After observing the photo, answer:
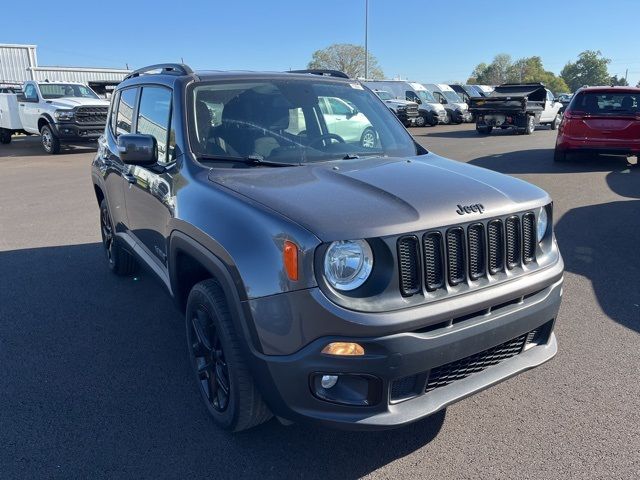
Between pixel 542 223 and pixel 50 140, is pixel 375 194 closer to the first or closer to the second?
pixel 542 223

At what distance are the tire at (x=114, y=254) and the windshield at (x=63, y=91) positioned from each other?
13.2 meters

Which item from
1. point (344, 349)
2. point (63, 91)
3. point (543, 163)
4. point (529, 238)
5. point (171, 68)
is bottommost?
point (543, 163)

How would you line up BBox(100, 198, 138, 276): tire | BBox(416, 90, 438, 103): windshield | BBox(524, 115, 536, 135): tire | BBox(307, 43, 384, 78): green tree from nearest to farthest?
BBox(100, 198, 138, 276): tire, BBox(524, 115, 536, 135): tire, BBox(416, 90, 438, 103): windshield, BBox(307, 43, 384, 78): green tree

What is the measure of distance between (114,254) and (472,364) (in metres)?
3.92

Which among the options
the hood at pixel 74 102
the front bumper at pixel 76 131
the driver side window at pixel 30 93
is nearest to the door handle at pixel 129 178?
the front bumper at pixel 76 131

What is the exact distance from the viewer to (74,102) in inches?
609

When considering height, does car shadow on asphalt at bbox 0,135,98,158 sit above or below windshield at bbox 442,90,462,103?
below

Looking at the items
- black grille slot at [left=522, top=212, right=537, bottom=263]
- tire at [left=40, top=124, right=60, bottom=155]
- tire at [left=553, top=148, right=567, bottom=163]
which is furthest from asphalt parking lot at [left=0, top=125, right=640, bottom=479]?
tire at [left=40, top=124, right=60, bottom=155]

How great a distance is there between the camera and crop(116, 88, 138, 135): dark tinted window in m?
4.31

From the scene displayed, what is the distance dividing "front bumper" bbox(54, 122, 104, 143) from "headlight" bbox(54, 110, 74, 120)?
0.15m

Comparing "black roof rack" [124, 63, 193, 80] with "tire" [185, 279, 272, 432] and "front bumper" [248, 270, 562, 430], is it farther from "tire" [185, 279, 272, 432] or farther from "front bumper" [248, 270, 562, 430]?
"front bumper" [248, 270, 562, 430]

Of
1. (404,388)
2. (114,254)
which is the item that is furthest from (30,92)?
(404,388)

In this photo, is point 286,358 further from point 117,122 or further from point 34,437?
point 117,122

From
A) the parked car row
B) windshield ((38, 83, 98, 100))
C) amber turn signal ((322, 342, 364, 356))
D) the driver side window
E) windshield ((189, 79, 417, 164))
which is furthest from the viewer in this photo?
the parked car row
